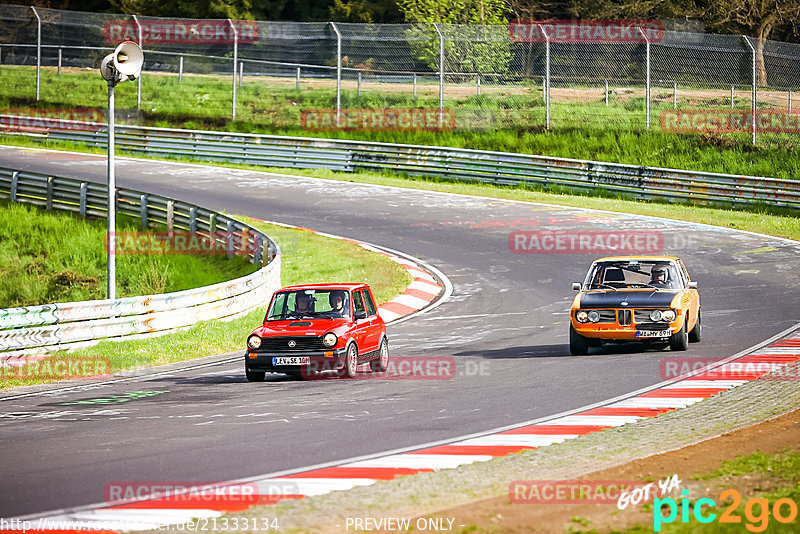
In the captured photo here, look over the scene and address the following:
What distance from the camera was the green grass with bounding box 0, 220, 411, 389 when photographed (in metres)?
15.9

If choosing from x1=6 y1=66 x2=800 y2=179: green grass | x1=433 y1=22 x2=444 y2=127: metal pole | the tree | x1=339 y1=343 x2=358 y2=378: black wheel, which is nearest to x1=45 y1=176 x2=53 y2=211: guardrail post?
x1=6 y1=66 x2=800 y2=179: green grass

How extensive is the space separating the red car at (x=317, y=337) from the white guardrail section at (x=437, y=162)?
18921 millimetres

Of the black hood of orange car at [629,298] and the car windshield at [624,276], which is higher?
the car windshield at [624,276]

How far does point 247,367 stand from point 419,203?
1843 cm

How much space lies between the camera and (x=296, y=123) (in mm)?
A: 41938

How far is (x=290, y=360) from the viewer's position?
13492 millimetres

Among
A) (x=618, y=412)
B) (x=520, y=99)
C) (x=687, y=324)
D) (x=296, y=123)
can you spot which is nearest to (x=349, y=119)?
(x=296, y=123)

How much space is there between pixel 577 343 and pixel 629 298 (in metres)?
0.96

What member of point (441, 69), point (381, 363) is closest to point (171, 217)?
point (441, 69)

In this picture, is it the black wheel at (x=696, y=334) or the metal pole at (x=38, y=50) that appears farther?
the metal pole at (x=38, y=50)

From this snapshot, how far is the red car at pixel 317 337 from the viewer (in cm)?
1350

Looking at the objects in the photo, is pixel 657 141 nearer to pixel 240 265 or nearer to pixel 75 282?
pixel 240 265

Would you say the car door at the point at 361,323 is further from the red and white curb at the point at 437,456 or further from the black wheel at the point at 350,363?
the red and white curb at the point at 437,456

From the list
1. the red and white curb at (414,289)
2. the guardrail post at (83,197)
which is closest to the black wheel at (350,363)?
the red and white curb at (414,289)
